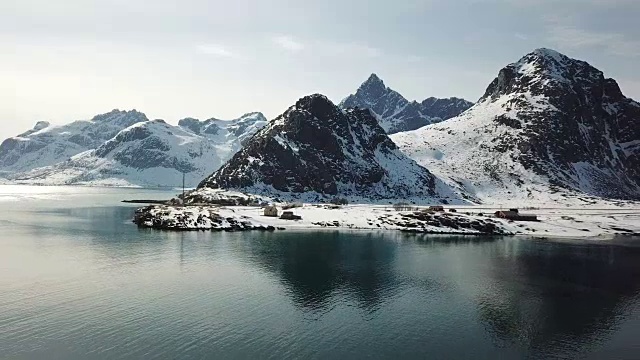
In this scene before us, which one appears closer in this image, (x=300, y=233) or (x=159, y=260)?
(x=159, y=260)

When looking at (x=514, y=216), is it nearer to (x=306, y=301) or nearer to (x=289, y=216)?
(x=289, y=216)

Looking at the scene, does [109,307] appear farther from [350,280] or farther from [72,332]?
[350,280]

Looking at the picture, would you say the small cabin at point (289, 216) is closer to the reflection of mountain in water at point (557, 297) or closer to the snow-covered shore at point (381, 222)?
the snow-covered shore at point (381, 222)

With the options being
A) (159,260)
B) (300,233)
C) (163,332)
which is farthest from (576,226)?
(163,332)

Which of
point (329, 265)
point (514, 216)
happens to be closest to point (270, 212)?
point (329, 265)

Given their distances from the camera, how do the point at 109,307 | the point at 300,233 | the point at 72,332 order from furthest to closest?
the point at 300,233
the point at 109,307
the point at 72,332

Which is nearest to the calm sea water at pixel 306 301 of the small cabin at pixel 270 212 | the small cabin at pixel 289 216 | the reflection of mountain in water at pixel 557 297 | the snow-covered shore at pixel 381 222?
the reflection of mountain in water at pixel 557 297
